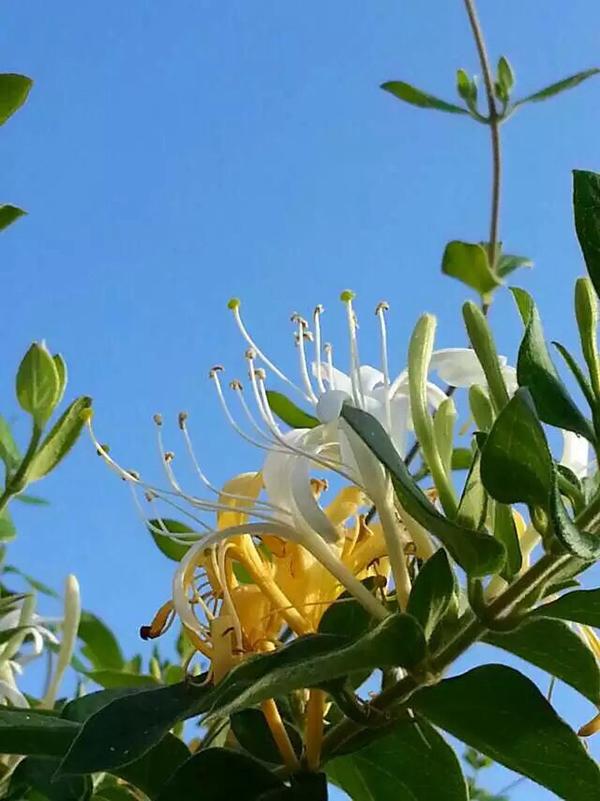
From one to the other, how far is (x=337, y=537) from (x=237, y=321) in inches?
9.2

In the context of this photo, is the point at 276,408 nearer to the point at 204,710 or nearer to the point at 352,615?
the point at 352,615

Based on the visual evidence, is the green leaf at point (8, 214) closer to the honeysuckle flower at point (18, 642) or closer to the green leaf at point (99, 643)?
the honeysuckle flower at point (18, 642)

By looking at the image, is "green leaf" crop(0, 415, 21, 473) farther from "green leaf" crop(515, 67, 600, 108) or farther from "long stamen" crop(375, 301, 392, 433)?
"green leaf" crop(515, 67, 600, 108)

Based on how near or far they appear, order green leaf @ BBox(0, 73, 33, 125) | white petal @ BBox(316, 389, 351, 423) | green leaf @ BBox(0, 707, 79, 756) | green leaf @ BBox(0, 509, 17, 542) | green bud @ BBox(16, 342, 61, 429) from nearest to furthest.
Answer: green leaf @ BBox(0, 707, 79, 756) < white petal @ BBox(316, 389, 351, 423) < green leaf @ BBox(0, 73, 33, 125) < green bud @ BBox(16, 342, 61, 429) < green leaf @ BBox(0, 509, 17, 542)

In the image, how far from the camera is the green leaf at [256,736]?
757 mm

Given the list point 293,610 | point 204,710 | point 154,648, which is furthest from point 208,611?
point 154,648

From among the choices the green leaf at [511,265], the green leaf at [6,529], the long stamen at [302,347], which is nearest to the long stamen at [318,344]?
the long stamen at [302,347]

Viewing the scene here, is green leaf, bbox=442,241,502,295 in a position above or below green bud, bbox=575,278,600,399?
above

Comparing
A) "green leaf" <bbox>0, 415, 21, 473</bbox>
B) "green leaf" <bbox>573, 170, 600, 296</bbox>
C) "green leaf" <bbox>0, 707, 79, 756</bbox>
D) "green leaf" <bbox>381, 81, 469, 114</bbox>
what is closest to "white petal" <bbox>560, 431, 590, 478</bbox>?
"green leaf" <bbox>573, 170, 600, 296</bbox>

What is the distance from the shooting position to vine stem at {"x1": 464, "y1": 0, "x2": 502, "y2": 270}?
75.5 inches

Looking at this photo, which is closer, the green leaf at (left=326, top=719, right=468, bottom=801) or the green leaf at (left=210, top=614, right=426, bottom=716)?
the green leaf at (left=210, top=614, right=426, bottom=716)

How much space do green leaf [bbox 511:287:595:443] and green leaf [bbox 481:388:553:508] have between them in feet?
0.21

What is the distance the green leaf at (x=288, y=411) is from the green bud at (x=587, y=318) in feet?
1.54

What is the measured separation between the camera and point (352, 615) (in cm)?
76
